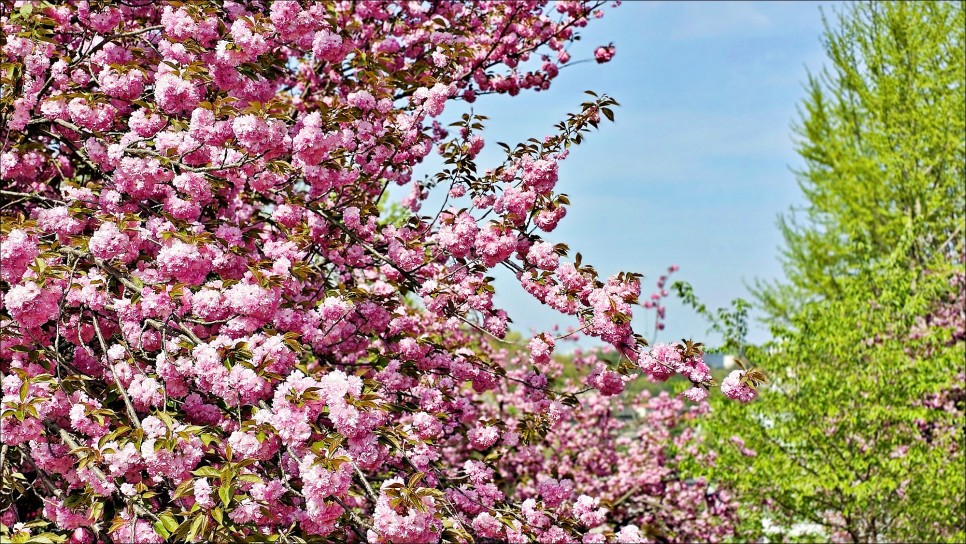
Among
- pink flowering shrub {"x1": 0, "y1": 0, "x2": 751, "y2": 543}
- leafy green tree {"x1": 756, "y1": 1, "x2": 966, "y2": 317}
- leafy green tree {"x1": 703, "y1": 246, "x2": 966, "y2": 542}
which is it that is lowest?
pink flowering shrub {"x1": 0, "y1": 0, "x2": 751, "y2": 543}

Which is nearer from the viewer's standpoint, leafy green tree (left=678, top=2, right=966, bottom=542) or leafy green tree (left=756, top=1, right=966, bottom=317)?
leafy green tree (left=678, top=2, right=966, bottom=542)

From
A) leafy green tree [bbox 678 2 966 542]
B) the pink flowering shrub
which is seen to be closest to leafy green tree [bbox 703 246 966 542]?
leafy green tree [bbox 678 2 966 542]

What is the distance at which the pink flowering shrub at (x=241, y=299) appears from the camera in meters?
3.19

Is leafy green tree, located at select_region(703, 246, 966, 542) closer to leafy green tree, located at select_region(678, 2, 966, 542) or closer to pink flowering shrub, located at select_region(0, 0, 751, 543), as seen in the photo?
leafy green tree, located at select_region(678, 2, 966, 542)

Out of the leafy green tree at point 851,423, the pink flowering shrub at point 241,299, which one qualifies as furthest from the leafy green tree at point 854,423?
the pink flowering shrub at point 241,299

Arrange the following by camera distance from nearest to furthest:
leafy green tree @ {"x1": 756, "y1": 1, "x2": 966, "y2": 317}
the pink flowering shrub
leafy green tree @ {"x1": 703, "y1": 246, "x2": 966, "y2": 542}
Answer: the pink flowering shrub, leafy green tree @ {"x1": 703, "y1": 246, "x2": 966, "y2": 542}, leafy green tree @ {"x1": 756, "y1": 1, "x2": 966, "y2": 317}

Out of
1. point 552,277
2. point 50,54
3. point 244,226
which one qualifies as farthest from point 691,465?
point 50,54

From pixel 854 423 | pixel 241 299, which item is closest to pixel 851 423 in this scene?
pixel 854 423

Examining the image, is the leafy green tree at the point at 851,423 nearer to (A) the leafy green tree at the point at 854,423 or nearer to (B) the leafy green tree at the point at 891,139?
(A) the leafy green tree at the point at 854,423

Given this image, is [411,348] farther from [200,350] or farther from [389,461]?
[200,350]

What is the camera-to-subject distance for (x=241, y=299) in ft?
11.3

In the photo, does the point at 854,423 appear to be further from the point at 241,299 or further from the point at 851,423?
the point at 241,299

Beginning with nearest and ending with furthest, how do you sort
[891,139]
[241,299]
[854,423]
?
1. [241,299]
2. [854,423]
3. [891,139]

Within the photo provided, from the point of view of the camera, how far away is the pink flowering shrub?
10.5 feet
